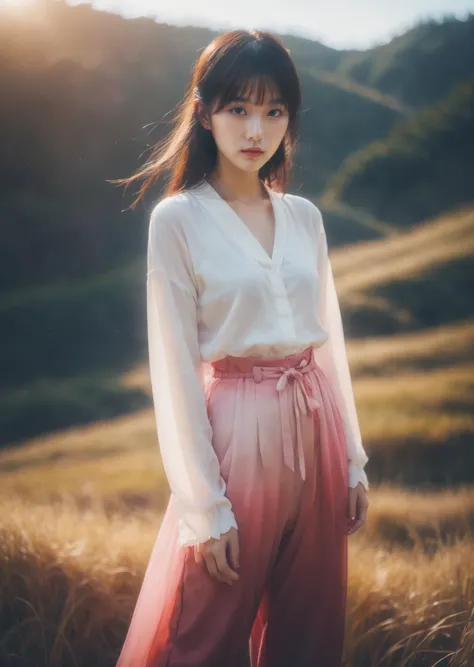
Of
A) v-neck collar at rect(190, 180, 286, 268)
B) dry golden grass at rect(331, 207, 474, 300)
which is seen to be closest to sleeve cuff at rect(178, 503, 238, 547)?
v-neck collar at rect(190, 180, 286, 268)

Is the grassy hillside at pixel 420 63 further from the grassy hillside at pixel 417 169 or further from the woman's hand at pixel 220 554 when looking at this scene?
the woman's hand at pixel 220 554

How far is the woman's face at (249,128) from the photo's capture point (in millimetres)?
1161

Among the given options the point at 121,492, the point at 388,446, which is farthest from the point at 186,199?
the point at 388,446

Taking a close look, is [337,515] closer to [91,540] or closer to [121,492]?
[91,540]

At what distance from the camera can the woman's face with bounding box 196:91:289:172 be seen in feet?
3.81

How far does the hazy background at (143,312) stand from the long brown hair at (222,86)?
0.70 m

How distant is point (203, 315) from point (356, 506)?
0.52 meters

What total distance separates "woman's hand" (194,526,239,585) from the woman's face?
2.17 ft

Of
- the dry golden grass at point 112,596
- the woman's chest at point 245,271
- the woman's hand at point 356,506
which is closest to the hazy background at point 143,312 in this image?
the dry golden grass at point 112,596

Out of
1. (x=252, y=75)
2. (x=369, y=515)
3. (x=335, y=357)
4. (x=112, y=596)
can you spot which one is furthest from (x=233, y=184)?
(x=369, y=515)

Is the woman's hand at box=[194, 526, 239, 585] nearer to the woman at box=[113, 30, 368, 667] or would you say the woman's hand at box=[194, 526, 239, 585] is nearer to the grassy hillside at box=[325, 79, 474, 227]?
the woman at box=[113, 30, 368, 667]

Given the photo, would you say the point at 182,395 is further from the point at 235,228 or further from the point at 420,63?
the point at 420,63

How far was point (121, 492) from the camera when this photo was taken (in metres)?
2.54

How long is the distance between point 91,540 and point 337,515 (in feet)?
3.03
